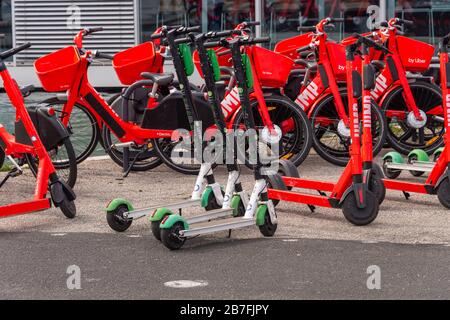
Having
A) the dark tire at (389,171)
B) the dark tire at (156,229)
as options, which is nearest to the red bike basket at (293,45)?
Answer: the dark tire at (389,171)

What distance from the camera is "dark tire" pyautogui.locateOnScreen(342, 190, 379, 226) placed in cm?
667

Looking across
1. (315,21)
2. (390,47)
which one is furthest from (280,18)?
(390,47)

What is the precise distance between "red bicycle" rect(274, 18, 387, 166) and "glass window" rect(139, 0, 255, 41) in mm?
7168

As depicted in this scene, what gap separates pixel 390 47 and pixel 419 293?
195 inches

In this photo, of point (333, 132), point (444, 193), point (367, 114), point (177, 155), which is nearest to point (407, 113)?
point (333, 132)

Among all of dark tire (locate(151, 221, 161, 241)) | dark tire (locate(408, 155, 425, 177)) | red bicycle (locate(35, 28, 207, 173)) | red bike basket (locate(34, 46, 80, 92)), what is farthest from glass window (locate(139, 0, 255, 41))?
dark tire (locate(151, 221, 161, 241))

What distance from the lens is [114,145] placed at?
919 cm

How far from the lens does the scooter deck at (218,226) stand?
6057 mm

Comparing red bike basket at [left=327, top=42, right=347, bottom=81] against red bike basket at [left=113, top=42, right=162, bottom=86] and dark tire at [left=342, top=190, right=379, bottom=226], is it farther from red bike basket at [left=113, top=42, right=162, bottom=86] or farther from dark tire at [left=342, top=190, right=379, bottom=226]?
dark tire at [left=342, top=190, right=379, bottom=226]

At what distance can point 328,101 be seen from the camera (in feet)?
30.8

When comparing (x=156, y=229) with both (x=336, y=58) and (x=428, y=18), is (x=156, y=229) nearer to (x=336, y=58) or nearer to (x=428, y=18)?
(x=336, y=58)

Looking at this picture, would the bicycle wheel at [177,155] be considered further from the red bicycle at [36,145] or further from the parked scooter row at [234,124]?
the red bicycle at [36,145]

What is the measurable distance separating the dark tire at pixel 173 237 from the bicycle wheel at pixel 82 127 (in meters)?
3.18
